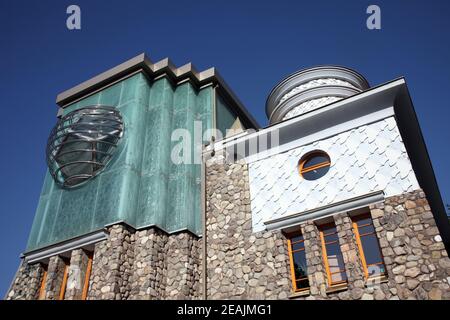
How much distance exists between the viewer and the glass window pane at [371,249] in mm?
9602

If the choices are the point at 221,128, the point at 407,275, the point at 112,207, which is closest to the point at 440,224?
the point at 407,275

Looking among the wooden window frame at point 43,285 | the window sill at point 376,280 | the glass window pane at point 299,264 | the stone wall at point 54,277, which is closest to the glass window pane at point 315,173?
the glass window pane at point 299,264

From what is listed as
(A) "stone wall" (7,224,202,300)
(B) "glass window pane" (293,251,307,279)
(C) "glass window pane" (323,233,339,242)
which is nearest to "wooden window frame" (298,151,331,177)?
(C) "glass window pane" (323,233,339,242)

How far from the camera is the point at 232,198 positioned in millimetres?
12609

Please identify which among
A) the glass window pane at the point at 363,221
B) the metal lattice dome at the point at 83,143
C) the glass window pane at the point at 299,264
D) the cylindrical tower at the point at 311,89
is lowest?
the glass window pane at the point at 299,264

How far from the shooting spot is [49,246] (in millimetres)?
12945

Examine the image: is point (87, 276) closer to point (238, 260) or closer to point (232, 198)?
point (238, 260)

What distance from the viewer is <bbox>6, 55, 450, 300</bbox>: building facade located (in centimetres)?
977

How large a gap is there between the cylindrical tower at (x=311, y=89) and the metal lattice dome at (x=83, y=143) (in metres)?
5.50

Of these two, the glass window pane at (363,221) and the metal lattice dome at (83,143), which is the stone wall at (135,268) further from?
the glass window pane at (363,221)

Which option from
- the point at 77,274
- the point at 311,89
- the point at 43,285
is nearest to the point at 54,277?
the point at 77,274

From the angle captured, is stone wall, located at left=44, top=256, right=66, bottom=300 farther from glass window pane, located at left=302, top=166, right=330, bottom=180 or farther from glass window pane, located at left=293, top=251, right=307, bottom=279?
glass window pane, located at left=302, top=166, right=330, bottom=180

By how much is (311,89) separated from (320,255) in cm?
627

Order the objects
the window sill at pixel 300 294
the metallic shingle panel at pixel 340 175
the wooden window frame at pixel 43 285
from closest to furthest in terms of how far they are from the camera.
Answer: the window sill at pixel 300 294 < the metallic shingle panel at pixel 340 175 < the wooden window frame at pixel 43 285
